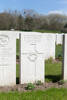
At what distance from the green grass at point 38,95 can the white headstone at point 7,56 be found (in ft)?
2.92

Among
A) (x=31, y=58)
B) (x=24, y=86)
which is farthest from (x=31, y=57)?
(x=24, y=86)

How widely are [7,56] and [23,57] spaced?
1.48 feet

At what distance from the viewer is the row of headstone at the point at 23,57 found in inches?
212

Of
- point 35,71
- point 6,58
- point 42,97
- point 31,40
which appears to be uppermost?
point 31,40

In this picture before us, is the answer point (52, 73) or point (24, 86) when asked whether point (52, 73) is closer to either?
point (52, 73)

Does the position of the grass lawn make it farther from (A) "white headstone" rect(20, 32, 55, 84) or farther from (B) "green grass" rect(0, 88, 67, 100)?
(B) "green grass" rect(0, 88, 67, 100)

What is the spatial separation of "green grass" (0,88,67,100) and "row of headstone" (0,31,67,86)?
0.93 meters

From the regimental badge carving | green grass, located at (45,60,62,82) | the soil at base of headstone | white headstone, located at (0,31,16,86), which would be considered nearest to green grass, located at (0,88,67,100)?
the soil at base of headstone

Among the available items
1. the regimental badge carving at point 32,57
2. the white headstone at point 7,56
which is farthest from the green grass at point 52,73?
the white headstone at point 7,56

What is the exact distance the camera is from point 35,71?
229 inches

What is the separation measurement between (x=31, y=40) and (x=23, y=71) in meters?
0.89

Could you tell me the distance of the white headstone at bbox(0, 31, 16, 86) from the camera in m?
5.36

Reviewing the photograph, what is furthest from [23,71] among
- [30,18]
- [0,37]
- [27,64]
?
[30,18]

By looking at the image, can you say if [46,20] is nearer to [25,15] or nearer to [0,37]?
[25,15]
